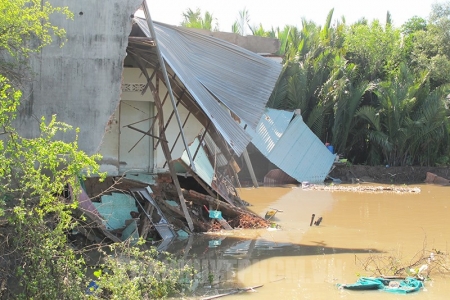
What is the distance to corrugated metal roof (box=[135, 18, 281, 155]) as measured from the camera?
37.0ft

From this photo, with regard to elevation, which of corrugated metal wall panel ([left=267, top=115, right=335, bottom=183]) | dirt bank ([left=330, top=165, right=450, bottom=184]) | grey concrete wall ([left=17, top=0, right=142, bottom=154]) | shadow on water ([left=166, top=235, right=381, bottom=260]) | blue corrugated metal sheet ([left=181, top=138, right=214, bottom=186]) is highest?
grey concrete wall ([left=17, top=0, right=142, bottom=154])

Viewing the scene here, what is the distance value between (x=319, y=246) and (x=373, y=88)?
16.5 metres

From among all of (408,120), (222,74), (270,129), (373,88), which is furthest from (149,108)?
(373,88)

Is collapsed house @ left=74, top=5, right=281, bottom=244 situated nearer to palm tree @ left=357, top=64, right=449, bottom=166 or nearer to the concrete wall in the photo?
the concrete wall

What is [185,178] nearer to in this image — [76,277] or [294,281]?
[294,281]

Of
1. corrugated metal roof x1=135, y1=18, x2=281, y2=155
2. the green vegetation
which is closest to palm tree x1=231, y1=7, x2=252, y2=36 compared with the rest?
the green vegetation

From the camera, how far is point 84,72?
961 cm

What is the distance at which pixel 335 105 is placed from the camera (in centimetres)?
2552

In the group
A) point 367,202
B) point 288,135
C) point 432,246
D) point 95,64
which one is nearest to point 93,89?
point 95,64

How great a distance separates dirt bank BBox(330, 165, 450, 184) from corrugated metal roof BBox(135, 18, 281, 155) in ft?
38.9

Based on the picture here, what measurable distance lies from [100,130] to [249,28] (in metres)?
21.8

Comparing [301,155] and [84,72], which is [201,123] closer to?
[84,72]

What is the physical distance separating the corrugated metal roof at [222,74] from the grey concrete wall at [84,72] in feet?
3.97

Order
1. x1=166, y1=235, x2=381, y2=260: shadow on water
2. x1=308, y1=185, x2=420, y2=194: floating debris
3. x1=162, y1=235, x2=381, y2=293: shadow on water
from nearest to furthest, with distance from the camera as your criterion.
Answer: x1=162, y1=235, x2=381, y2=293: shadow on water, x1=166, y1=235, x2=381, y2=260: shadow on water, x1=308, y1=185, x2=420, y2=194: floating debris
